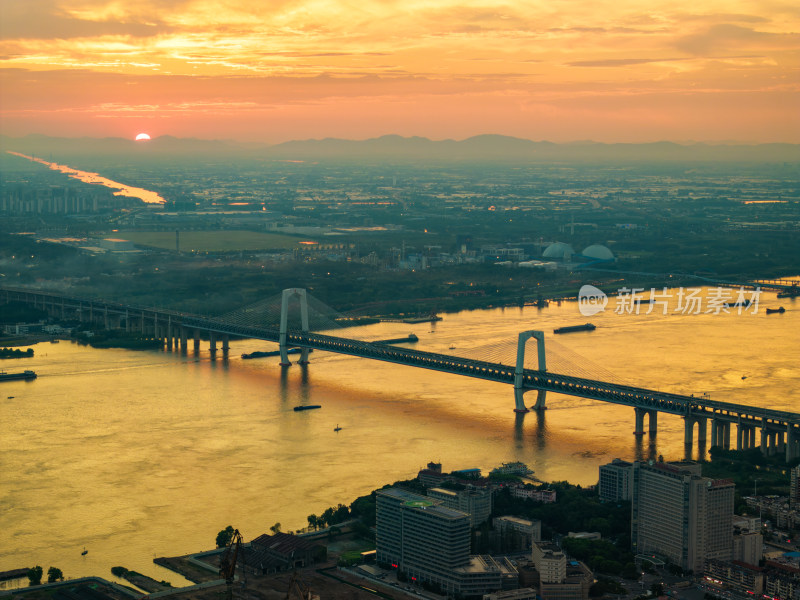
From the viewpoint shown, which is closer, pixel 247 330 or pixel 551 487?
pixel 551 487

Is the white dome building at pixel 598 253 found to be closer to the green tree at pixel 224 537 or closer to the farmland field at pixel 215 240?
the farmland field at pixel 215 240

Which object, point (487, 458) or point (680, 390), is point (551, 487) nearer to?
point (487, 458)

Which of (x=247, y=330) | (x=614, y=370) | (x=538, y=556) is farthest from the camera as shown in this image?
(x=247, y=330)

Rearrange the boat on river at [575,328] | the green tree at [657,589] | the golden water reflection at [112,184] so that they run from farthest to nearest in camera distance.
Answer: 1. the golden water reflection at [112,184]
2. the boat on river at [575,328]
3. the green tree at [657,589]

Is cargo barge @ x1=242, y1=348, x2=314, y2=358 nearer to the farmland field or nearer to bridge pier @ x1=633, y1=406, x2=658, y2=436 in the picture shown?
bridge pier @ x1=633, y1=406, x2=658, y2=436

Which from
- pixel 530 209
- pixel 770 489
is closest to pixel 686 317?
pixel 770 489

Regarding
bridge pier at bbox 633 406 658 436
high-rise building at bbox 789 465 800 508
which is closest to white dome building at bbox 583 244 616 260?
bridge pier at bbox 633 406 658 436

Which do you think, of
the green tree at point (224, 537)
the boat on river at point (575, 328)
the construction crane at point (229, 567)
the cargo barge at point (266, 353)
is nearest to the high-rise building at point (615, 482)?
the green tree at point (224, 537)
